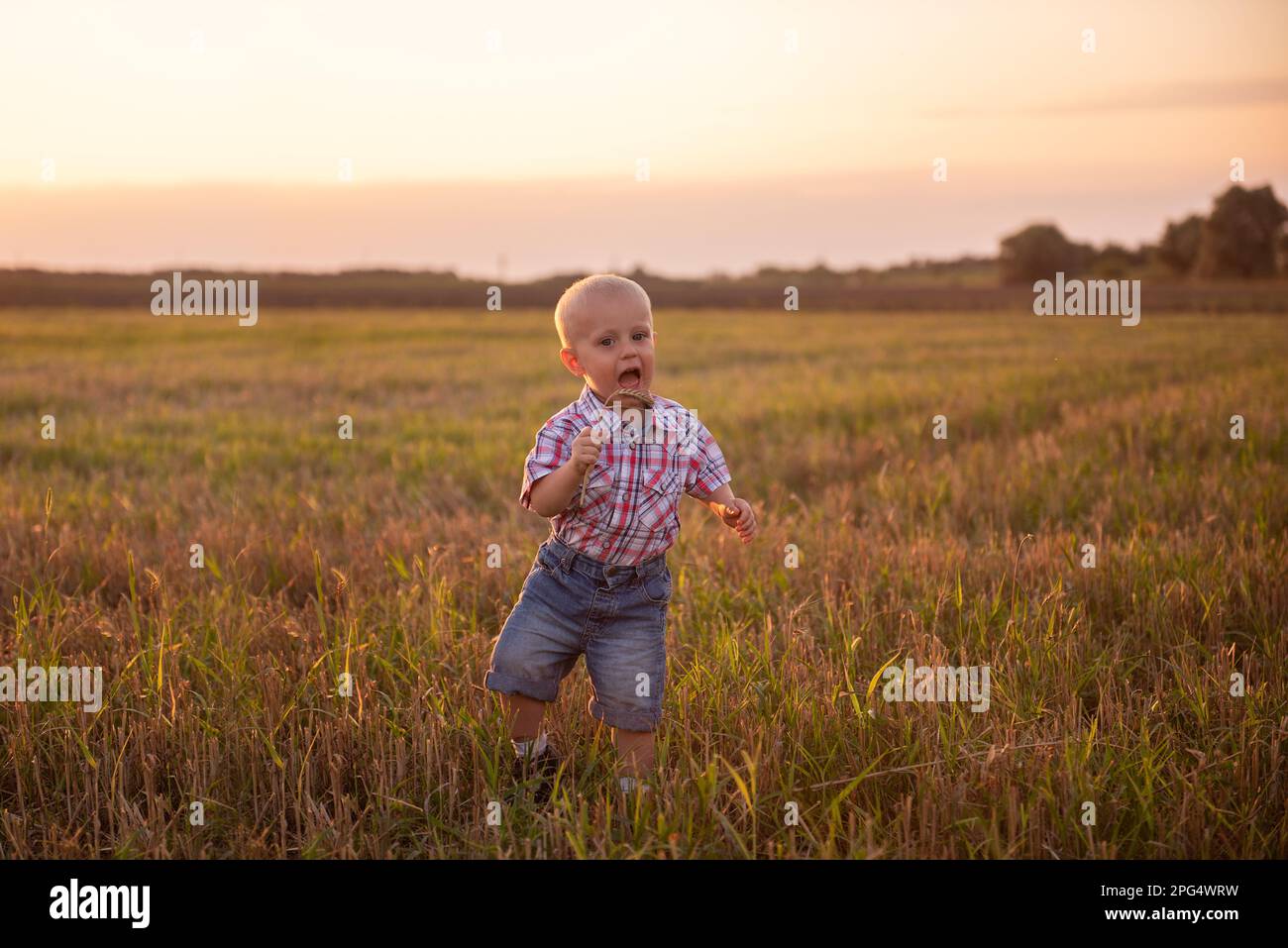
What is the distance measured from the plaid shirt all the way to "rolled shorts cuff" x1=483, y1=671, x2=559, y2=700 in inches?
17.3

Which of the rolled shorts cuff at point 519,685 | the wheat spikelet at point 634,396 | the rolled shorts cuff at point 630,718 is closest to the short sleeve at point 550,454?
the wheat spikelet at point 634,396

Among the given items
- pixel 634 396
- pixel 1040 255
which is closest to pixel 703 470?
pixel 634 396

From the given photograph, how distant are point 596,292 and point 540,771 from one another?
59.1 inches

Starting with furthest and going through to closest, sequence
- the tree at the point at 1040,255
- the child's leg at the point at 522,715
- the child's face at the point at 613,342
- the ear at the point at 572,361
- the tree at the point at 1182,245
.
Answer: the tree at the point at 1040,255
the tree at the point at 1182,245
the child's leg at the point at 522,715
the ear at the point at 572,361
the child's face at the point at 613,342

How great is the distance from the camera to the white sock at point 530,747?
3119mm

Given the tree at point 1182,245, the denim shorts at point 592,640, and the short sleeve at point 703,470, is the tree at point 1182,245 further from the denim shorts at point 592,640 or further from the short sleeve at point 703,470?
the denim shorts at point 592,640

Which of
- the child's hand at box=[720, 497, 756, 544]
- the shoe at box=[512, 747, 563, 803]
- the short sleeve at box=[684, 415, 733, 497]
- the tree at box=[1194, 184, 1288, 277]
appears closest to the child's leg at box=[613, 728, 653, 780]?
the shoe at box=[512, 747, 563, 803]

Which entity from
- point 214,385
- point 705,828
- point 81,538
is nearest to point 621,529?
point 705,828

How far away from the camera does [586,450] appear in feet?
9.19

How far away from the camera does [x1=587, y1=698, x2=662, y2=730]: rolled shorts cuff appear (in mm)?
3037

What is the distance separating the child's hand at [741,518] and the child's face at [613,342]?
0.49m

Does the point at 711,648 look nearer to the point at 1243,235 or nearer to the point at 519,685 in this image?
the point at 519,685
